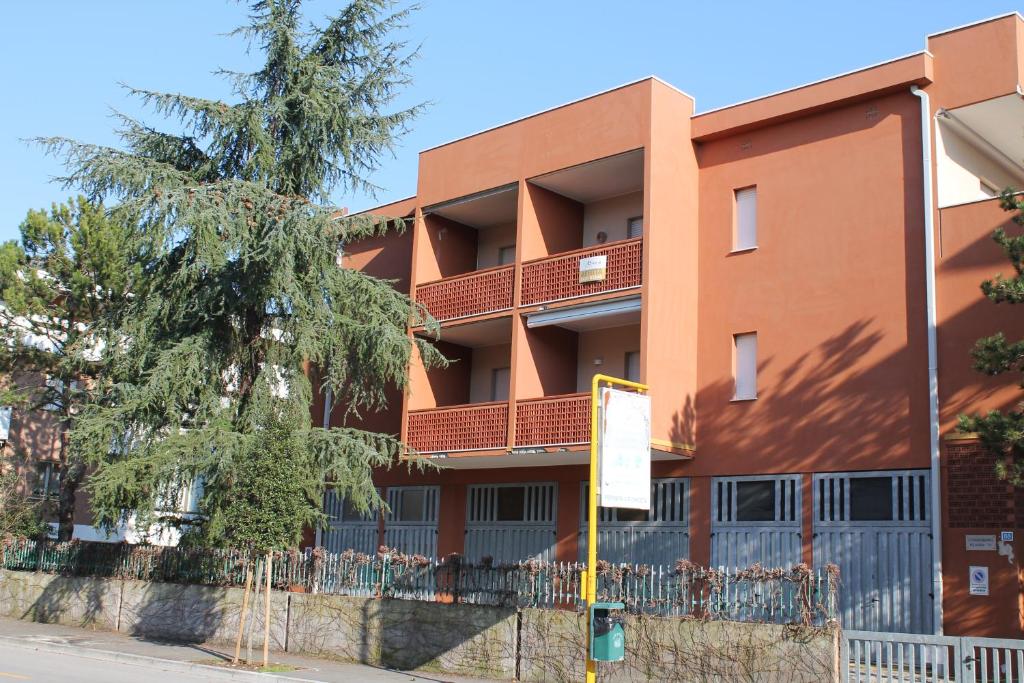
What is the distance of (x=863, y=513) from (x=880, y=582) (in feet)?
3.99

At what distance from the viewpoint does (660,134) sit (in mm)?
21344

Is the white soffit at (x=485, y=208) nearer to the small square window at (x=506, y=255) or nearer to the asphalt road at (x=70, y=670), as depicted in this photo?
the small square window at (x=506, y=255)

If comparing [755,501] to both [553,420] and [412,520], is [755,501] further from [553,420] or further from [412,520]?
[412,520]

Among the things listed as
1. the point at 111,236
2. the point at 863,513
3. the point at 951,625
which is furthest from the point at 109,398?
the point at 951,625

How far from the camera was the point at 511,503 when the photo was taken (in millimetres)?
24188

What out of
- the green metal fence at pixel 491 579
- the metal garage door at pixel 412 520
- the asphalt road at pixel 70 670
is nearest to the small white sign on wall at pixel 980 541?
the green metal fence at pixel 491 579

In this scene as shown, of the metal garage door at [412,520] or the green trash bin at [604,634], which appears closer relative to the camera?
the green trash bin at [604,634]

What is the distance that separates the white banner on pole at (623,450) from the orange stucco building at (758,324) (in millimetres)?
6390

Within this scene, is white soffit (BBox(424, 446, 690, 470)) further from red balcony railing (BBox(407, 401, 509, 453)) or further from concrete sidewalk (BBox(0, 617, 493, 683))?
concrete sidewalk (BBox(0, 617, 493, 683))

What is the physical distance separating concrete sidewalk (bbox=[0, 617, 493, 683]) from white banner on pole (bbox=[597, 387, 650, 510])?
18.2 feet

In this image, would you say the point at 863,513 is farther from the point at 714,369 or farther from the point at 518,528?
the point at 518,528

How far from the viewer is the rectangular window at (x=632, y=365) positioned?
22906mm

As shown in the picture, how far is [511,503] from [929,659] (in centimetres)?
1135

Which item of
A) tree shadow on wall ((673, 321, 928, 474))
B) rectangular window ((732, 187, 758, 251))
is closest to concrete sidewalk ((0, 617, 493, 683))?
tree shadow on wall ((673, 321, 928, 474))
